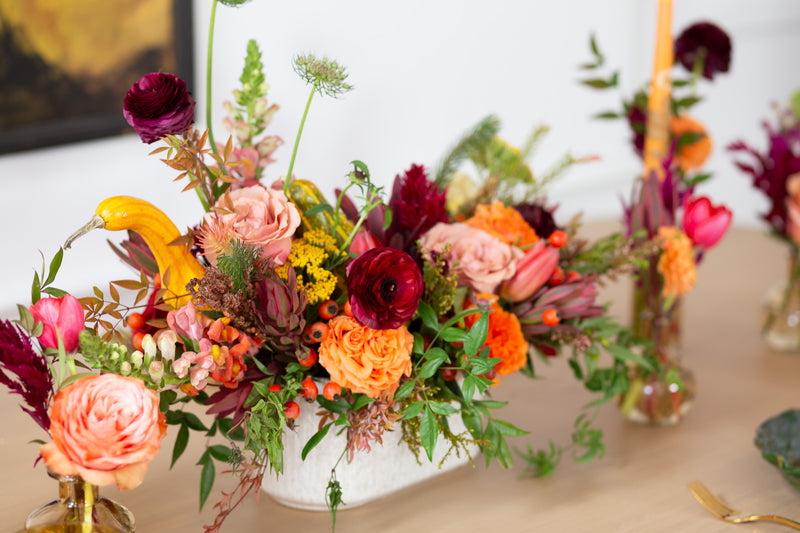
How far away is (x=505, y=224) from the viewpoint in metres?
0.87

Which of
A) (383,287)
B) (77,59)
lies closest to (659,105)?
(383,287)

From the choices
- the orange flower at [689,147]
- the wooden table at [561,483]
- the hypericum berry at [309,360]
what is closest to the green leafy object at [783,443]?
the wooden table at [561,483]

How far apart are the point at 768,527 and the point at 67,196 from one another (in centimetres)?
132

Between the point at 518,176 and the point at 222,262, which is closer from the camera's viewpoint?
the point at 222,262

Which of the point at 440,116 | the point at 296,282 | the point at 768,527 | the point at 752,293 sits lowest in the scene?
the point at 768,527

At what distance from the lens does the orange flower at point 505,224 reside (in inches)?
33.5

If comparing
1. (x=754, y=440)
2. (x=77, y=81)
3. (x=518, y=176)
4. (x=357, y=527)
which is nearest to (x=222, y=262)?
(x=357, y=527)

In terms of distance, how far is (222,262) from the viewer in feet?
2.15

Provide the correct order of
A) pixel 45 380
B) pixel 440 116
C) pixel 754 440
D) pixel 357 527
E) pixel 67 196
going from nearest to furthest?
pixel 45 380
pixel 357 527
pixel 754 440
pixel 67 196
pixel 440 116

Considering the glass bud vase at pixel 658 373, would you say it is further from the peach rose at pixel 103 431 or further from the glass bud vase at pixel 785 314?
the peach rose at pixel 103 431

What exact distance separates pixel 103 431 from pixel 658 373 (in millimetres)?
687

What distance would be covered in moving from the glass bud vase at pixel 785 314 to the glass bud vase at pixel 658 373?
289 mm

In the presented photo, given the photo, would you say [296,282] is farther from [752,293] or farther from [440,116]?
[440,116]

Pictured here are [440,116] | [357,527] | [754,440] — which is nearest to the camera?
[357,527]
